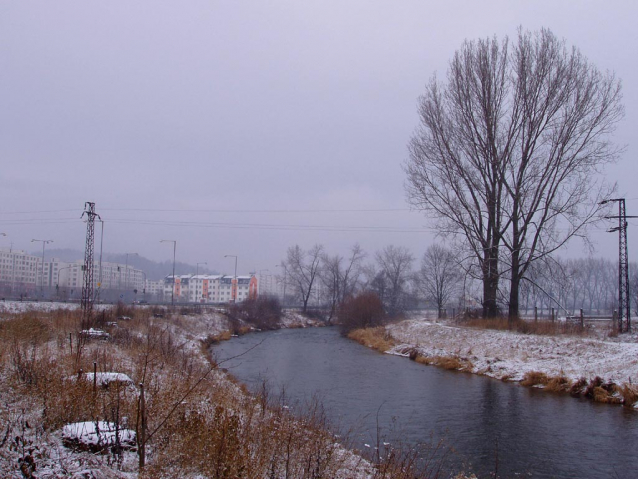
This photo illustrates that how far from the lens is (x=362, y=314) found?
1843 inches

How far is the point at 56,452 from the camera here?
19.4ft

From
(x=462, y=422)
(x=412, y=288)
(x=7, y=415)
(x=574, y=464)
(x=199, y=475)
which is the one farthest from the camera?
(x=412, y=288)

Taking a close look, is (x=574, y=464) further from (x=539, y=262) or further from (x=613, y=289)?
(x=613, y=289)

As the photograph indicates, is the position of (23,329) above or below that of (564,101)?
below

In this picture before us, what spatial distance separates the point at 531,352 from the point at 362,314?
25.5 m

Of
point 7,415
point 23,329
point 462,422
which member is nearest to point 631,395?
point 462,422

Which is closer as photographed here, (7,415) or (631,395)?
(7,415)

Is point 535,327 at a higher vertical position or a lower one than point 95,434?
lower

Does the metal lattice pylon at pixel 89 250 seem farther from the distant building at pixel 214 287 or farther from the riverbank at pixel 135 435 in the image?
the distant building at pixel 214 287

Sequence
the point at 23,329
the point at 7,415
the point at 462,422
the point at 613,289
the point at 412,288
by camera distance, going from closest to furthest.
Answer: the point at 7,415 < the point at 462,422 < the point at 23,329 < the point at 412,288 < the point at 613,289

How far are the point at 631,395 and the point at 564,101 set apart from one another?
54.9 ft

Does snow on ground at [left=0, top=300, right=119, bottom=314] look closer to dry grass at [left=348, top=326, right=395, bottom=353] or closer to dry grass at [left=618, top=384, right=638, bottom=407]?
dry grass at [left=348, top=326, right=395, bottom=353]

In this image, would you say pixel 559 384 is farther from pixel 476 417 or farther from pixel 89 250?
pixel 89 250

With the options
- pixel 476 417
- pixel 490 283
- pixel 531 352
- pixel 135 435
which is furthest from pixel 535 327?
pixel 135 435
